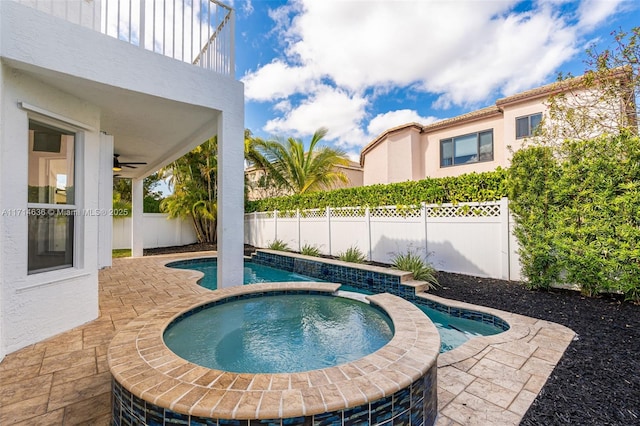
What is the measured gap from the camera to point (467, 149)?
14.1m

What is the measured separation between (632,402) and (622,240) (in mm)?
3840

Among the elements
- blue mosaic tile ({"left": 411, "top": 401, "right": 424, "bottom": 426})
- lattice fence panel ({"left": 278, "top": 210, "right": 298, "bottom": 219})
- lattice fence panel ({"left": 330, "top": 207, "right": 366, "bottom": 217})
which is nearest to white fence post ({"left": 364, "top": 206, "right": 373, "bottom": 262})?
lattice fence panel ({"left": 330, "top": 207, "right": 366, "bottom": 217})

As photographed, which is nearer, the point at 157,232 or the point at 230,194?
the point at 230,194

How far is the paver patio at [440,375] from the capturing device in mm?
2436

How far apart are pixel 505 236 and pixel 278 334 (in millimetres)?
5934

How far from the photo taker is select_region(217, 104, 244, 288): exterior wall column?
5.49m

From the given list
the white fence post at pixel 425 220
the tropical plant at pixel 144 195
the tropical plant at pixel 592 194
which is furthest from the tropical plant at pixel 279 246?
the tropical plant at pixel 592 194

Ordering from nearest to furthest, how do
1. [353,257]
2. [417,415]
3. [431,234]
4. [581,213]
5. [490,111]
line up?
[417,415]
[581,213]
[431,234]
[353,257]
[490,111]

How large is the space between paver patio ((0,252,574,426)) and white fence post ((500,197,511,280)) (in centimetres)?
240

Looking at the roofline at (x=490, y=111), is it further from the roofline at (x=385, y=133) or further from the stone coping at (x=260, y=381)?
the stone coping at (x=260, y=381)

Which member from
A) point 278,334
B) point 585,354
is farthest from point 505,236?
point 278,334

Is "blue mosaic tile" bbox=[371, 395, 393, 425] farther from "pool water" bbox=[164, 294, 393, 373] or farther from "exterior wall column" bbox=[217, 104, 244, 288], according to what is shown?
"exterior wall column" bbox=[217, 104, 244, 288]

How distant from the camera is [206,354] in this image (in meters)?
3.39

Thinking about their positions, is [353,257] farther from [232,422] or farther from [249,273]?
[232,422]
